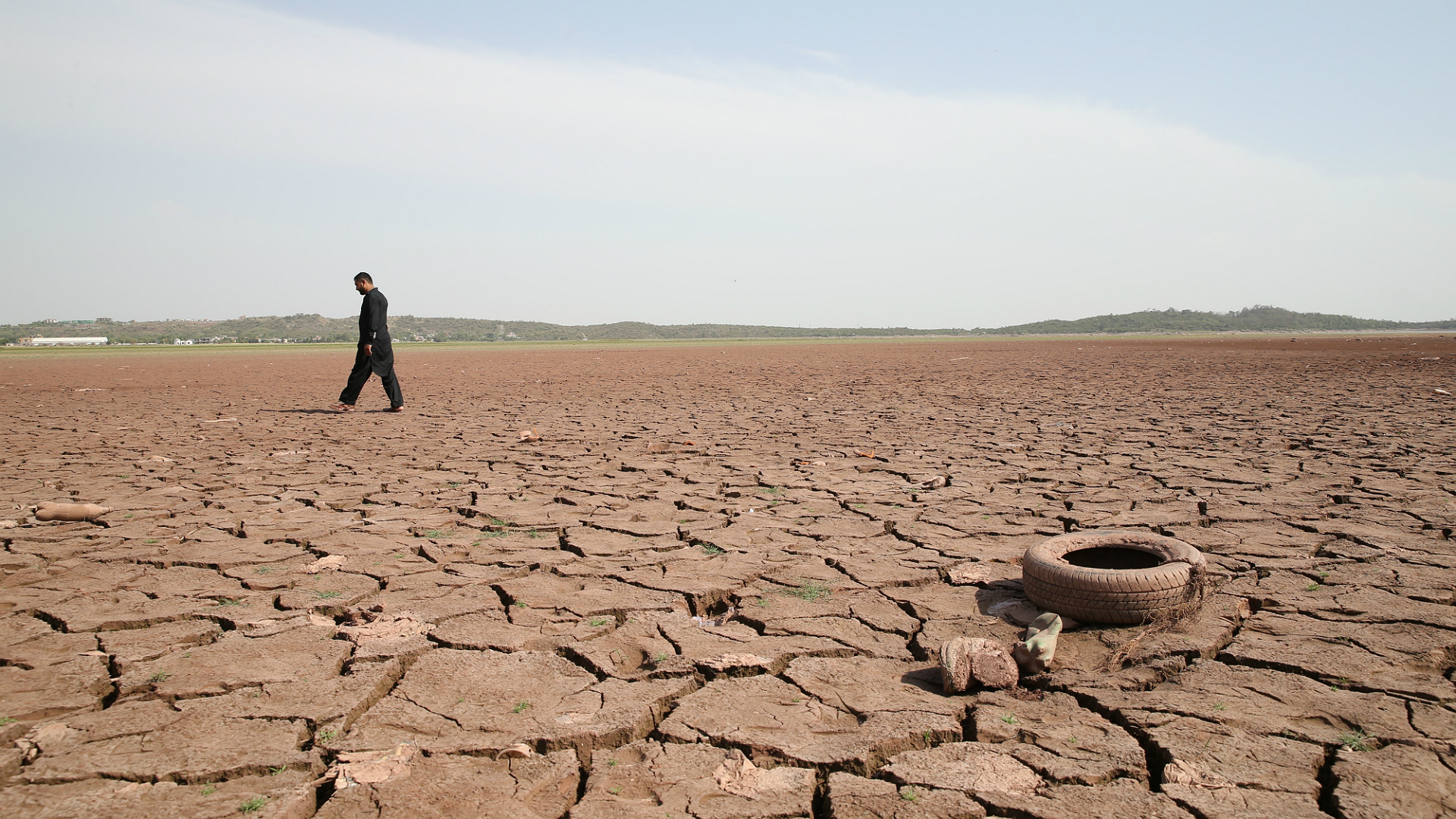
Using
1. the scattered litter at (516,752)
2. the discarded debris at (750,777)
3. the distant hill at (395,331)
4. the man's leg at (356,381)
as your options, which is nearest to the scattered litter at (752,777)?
the discarded debris at (750,777)

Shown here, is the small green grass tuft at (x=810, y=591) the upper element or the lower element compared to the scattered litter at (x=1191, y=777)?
lower

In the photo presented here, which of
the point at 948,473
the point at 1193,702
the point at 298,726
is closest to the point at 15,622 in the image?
the point at 298,726

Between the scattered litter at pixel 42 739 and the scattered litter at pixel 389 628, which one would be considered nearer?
the scattered litter at pixel 42 739

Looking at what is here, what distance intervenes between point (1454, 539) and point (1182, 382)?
11.6 meters

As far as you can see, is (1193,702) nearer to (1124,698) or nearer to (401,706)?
(1124,698)

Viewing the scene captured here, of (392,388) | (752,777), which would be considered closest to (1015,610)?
(752,777)

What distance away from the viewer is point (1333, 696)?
2.45 meters

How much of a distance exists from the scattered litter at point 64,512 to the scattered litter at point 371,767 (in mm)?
3752

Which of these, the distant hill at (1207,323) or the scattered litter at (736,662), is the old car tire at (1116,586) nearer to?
the scattered litter at (736,662)

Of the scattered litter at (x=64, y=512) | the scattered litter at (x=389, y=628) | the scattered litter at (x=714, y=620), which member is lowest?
the scattered litter at (x=714, y=620)

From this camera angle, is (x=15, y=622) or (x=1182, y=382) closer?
(x=15, y=622)

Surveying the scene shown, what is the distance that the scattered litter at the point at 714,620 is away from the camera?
124 inches

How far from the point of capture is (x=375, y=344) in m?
9.75

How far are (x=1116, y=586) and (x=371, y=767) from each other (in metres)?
2.48
